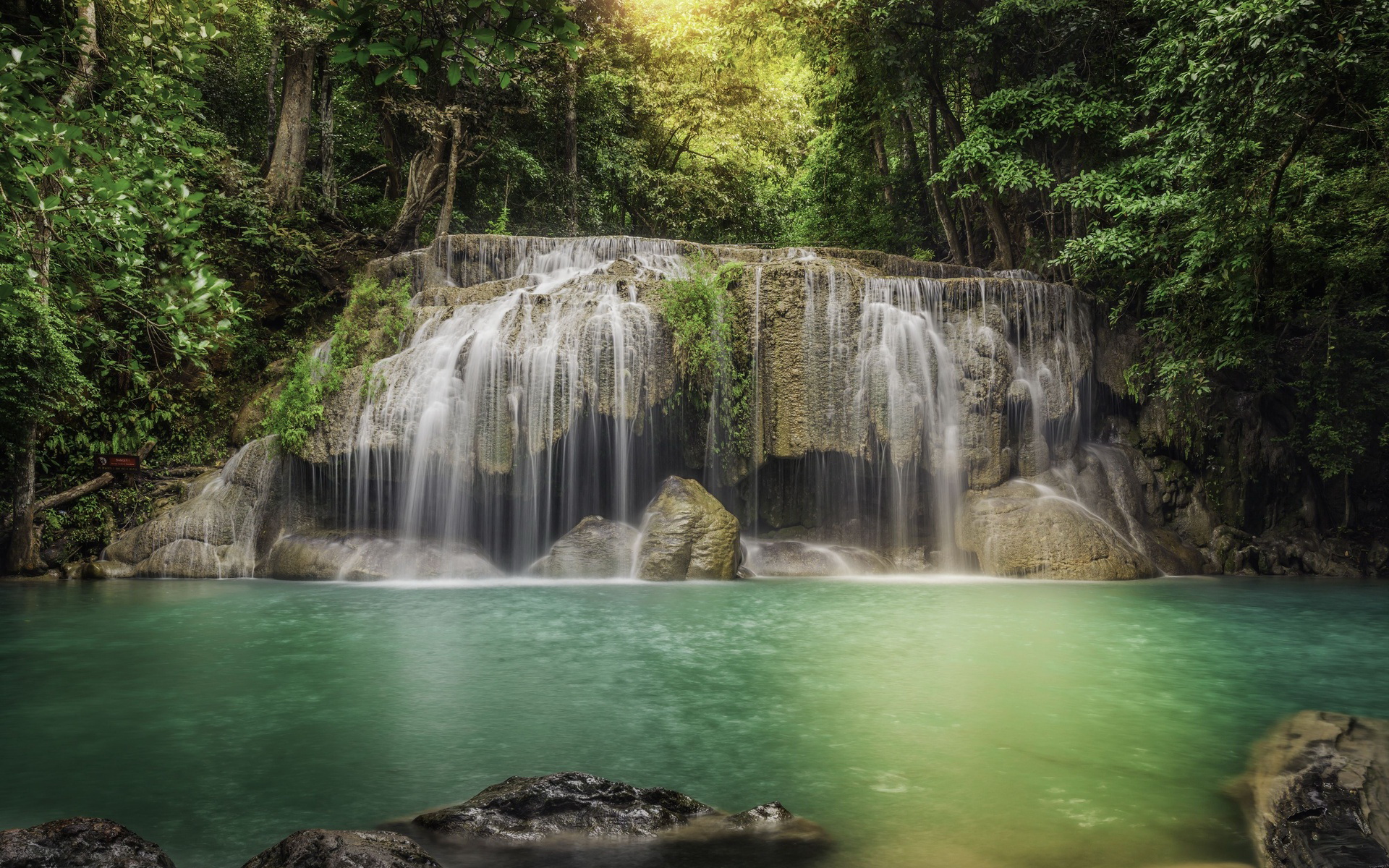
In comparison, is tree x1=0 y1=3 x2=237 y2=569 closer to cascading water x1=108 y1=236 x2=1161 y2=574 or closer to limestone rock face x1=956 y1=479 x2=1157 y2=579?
cascading water x1=108 y1=236 x2=1161 y2=574

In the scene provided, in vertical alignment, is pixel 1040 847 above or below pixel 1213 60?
below

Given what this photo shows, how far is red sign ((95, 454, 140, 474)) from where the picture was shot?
1387cm

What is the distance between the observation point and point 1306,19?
8.08 m

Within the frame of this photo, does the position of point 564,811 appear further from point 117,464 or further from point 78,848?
point 117,464

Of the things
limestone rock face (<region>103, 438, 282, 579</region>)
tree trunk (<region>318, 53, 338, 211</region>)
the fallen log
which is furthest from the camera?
tree trunk (<region>318, 53, 338, 211</region>)

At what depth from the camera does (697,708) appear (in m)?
5.98

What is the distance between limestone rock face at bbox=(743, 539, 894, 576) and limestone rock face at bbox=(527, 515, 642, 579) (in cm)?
218

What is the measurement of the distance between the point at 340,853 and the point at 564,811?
3.51 ft

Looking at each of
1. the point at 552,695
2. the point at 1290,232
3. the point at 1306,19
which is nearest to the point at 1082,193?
the point at 1290,232

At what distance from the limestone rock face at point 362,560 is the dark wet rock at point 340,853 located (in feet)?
32.6

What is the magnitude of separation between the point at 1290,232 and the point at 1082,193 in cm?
480

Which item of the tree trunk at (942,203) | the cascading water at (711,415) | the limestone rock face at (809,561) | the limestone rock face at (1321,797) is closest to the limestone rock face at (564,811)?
the limestone rock face at (1321,797)

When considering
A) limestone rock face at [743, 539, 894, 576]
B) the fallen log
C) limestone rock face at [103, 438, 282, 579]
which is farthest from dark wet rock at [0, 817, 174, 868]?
the fallen log

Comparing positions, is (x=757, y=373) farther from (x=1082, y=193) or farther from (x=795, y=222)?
(x=795, y=222)
